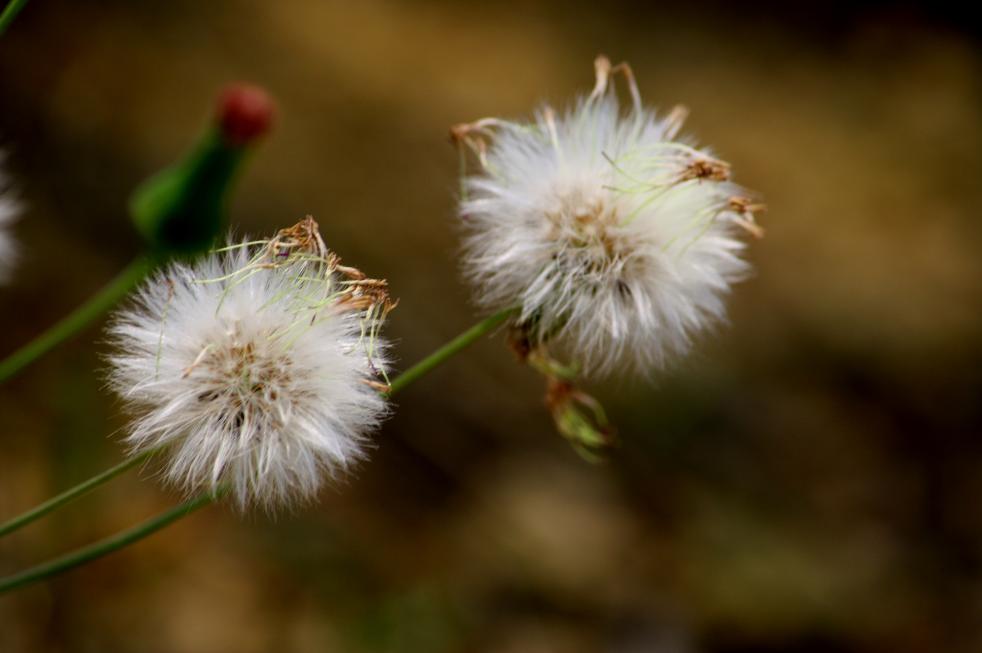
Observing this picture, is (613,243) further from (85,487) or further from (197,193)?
(85,487)

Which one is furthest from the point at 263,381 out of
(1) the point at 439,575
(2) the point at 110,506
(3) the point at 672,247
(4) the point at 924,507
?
(4) the point at 924,507

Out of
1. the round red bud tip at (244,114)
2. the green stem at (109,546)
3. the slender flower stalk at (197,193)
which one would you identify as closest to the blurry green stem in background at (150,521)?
the green stem at (109,546)

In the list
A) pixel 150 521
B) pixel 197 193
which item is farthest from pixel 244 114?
pixel 150 521

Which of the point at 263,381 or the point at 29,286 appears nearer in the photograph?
the point at 263,381

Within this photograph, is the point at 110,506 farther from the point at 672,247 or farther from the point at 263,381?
the point at 672,247

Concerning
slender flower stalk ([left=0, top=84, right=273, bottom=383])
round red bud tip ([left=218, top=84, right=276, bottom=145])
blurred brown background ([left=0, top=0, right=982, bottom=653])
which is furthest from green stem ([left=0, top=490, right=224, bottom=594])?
blurred brown background ([left=0, top=0, right=982, bottom=653])

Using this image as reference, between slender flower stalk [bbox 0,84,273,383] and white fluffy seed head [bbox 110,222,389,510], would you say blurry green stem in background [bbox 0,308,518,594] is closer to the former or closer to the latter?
white fluffy seed head [bbox 110,222,389,510]
